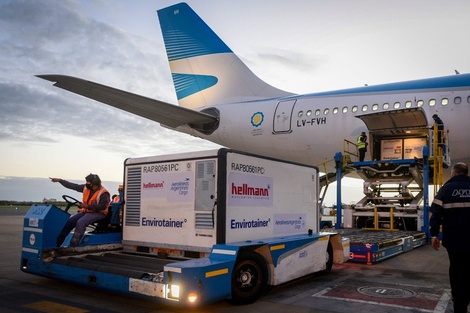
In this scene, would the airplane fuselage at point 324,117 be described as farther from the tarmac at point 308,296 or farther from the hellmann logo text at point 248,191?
the hellmann logo text at point 248,191

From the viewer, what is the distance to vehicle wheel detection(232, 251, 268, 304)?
5.36m

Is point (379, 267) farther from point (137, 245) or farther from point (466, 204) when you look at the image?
point (137, 245)

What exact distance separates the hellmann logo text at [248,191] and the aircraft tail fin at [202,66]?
46.0 feet

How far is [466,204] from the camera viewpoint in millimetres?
4977

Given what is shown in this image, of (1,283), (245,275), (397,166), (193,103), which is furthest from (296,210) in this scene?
(193,103)

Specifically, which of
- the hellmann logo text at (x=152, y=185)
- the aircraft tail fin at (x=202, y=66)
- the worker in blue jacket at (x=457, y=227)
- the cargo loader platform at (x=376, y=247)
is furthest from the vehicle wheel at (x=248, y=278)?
the aircraft tail fin at (x=202, y=66)

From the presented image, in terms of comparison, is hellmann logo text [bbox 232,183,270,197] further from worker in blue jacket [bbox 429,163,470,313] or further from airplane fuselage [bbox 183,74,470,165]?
airplane fuselage [bbox 183,74,470,165]

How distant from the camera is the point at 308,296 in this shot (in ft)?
19.6

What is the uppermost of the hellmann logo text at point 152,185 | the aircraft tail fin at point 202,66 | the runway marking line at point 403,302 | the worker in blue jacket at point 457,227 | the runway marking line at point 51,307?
the aircraft tail fin at point 202,66

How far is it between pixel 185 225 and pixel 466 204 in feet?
12.0

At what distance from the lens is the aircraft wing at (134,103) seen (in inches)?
430

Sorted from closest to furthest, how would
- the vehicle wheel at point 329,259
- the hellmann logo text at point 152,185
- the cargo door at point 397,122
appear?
the hellmann logo text at point 152,185
the vehicle wheel at point 329,259
the cargo door at point 397,122

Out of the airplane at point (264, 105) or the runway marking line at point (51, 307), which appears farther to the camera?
the airplane at point (264, 105)

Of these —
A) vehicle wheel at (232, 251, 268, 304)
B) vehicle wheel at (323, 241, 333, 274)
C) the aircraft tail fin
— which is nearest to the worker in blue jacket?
vehicle wheel at (232, 251, 268, 304)
